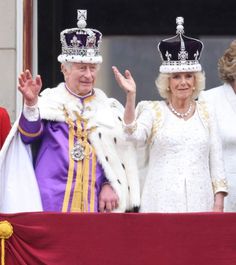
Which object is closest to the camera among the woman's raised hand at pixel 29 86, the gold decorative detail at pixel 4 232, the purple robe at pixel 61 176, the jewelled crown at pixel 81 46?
the gold decorative detail at pixel 4 232

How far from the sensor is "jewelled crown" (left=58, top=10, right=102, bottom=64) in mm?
6199

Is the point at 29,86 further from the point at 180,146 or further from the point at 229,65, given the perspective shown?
the point at 229,65

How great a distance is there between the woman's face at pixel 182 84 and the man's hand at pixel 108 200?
1.89 feet

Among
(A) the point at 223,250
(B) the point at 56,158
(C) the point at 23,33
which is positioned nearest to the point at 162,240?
(A) the point at 223,250

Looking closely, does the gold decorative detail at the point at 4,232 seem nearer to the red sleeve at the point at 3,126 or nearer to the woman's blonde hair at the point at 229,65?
the red sleeve at the point at 3,126

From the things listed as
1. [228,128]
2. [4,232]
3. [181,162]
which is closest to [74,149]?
[181,162]

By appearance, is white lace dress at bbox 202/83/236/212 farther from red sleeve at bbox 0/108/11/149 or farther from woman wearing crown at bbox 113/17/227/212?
red sleeve at bbox 0/108/11/149

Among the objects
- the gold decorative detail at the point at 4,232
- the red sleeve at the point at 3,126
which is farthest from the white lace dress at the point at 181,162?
the gold decorative detail at the point at 4,232

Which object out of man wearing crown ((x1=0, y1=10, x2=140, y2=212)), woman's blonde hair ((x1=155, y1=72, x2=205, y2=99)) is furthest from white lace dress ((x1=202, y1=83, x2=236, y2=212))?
man wearing crown ((x1=0, y1=10, x2=140, y2=212))

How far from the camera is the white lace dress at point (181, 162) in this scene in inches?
241

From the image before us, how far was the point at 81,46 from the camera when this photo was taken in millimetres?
6250

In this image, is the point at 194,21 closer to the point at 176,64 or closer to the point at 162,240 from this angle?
the point at 176,64

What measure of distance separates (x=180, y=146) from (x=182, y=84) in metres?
0.31

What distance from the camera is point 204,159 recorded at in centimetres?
614
